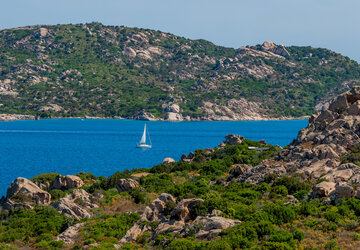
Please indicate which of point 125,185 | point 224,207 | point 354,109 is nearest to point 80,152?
point 125,185

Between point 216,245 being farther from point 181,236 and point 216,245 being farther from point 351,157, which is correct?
point 351,157

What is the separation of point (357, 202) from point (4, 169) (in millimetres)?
82161

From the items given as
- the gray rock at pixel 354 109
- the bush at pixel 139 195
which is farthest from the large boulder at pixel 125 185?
the gray rock at pixel 354 109

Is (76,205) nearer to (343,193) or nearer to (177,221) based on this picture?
(177,221)

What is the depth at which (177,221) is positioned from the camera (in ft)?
125

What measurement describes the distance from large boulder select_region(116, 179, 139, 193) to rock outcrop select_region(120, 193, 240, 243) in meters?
13.9

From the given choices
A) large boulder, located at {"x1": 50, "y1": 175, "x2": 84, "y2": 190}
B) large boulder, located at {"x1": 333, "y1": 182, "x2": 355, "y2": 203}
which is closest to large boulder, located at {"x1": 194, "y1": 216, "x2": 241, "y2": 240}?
large boulder, located at {"x1": 333, "y1": 182, "x2": 355, "y2": 203}

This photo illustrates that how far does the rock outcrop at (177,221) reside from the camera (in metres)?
34.7

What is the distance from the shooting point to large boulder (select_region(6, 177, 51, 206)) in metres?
49.8

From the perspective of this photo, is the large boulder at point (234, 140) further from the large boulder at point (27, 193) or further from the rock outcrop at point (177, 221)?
the rock outcrop at point (177, 221)

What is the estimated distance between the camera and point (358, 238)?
104 ft

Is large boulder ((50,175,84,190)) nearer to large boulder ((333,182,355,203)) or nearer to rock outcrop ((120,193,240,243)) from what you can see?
rock outcrop ((120,193,240,243))

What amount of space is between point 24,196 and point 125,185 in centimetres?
1116

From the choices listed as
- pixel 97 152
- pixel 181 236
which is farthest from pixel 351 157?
pixel 97 152
